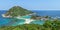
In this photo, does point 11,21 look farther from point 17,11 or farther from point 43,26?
point 43,26

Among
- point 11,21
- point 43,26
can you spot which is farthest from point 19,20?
point 43,26

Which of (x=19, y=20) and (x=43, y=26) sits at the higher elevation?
(x=19, y=20)

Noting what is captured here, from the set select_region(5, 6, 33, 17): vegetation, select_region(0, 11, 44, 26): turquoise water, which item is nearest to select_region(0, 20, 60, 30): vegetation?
select_region(0, 11, 44, 26): turquoise water

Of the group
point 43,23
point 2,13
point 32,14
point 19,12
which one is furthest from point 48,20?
point 2,13

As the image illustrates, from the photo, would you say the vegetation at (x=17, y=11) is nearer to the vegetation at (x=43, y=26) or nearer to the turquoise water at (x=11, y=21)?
the turquoise water at (x=11, y=21)

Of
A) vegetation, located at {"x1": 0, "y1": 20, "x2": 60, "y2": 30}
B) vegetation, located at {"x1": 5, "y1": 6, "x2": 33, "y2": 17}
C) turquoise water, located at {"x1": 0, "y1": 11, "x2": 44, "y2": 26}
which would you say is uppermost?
vegetation, located at {"x1": 5, "y1": 6, "x2": 33, "y2": 17}

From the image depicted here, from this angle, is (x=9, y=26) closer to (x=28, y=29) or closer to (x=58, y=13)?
(x=28, y=29)

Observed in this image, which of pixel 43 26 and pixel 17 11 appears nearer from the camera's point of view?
pixel 43 26

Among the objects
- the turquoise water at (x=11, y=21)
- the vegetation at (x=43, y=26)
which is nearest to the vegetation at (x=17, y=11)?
the turquoise water at (x=11, y=21)

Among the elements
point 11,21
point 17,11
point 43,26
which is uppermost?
point 17,11

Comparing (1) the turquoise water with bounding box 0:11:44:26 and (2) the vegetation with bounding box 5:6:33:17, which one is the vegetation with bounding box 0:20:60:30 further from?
(2) the vegetation with bounding box 5:6:33:17

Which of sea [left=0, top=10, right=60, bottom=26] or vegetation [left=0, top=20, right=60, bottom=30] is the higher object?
sea [left=0, top=10, right=60, bottom=26]
